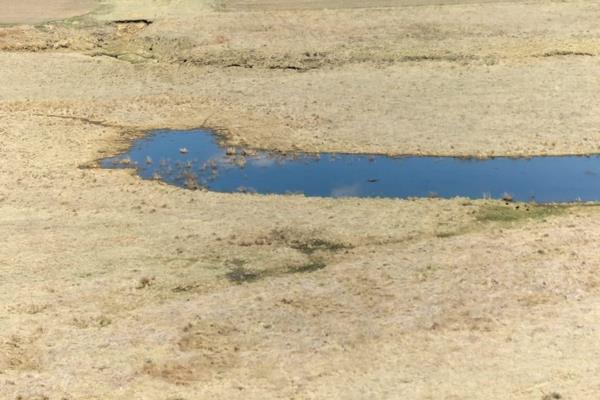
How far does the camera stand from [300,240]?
20.8 metres

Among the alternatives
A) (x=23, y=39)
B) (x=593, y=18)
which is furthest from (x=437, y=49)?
(x=23, y=39)

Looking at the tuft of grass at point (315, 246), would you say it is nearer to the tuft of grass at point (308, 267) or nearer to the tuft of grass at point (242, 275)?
the tuft of grass at point (308, 267)

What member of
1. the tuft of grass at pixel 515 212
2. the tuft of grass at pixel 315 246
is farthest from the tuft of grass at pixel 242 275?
the tuft of grass at pixel 515 212

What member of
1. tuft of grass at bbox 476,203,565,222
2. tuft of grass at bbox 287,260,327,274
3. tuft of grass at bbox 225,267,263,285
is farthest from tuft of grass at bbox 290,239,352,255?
tuft of grass at bbox 476,203,565,222

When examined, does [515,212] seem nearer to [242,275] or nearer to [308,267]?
[308,267]

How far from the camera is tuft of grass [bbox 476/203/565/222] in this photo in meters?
21.5

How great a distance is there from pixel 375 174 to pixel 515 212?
17.9 feet

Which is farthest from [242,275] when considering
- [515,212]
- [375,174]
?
[515,212]

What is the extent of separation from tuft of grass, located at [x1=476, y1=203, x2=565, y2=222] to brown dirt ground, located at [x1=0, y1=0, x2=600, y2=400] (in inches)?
3.4

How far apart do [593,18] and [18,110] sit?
30.5 meters

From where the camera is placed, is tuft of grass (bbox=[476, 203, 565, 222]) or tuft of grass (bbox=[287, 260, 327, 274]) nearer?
tuft of grass (bbox=[287, 260, 327, 274])

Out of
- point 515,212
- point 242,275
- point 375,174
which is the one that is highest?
point 515,212

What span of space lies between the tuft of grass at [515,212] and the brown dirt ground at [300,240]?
9cm

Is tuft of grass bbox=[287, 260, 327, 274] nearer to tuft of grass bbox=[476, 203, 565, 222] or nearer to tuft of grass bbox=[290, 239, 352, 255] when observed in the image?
tuft of grass bbox=[290, 239, 352, 255]
